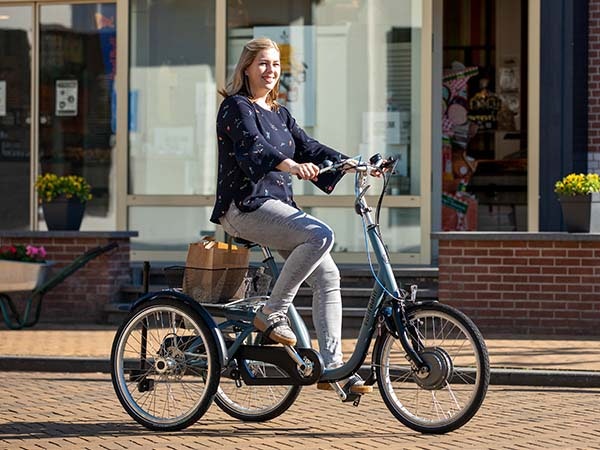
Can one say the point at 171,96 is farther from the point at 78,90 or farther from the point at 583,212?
the point at 583,212

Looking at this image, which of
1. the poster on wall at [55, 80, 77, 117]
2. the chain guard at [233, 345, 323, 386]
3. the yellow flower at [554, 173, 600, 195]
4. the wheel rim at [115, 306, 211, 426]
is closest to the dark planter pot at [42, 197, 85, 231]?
the poster on wall at [55, 80, 77, 117]

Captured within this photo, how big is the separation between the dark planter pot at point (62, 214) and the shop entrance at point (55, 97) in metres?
→ 1.75

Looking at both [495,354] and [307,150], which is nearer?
[307,150]

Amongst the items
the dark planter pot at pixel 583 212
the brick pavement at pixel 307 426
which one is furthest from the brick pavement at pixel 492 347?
the brick pavement at pixel 307 426

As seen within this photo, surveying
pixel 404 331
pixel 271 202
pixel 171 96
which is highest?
pixel 171 96

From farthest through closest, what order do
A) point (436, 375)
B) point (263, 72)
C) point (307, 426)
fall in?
1. point (307, 426)
2. point (263, 72)
3. point (436, 375)

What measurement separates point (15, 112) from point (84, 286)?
317 centimetres

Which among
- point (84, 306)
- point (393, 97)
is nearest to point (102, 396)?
point (84, 306)

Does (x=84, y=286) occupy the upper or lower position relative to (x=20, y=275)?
lower

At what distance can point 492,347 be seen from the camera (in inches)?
415

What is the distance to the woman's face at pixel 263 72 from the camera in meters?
6.62

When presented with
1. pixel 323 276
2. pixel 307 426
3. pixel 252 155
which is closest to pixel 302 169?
pixel 252 155

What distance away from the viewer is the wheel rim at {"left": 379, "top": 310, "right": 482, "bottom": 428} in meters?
6.29

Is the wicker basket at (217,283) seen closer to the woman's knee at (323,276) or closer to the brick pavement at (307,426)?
the woman's knee at (323,276)
